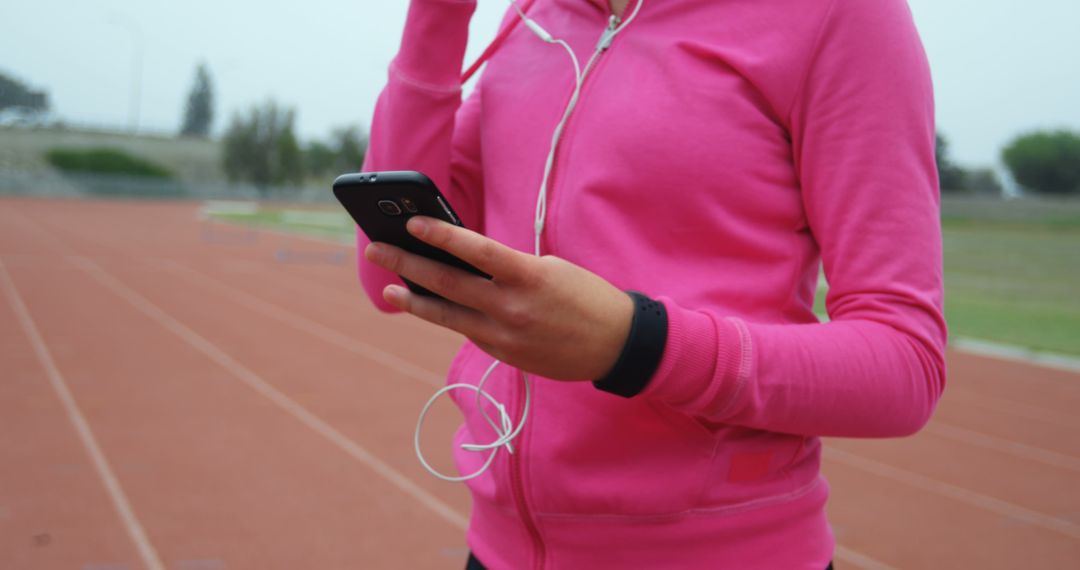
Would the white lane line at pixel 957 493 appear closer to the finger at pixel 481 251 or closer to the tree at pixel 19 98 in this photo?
the finger at pixel 481 251

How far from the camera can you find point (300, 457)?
4.69 meters

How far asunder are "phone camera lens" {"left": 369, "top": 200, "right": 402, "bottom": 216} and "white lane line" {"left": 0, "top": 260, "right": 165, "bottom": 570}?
3.16m

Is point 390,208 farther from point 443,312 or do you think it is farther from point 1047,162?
point 1047,162

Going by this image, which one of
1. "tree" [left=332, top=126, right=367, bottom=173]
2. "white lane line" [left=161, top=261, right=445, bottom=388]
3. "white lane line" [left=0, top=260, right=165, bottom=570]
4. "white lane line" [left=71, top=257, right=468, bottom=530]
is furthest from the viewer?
"tree" [left=332, top=126, right=367, bottom=173]

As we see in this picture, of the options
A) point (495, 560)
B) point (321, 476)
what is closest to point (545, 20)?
point (495, 560)

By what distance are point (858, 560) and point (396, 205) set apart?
12.0 feet

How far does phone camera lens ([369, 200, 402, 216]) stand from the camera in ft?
2.48

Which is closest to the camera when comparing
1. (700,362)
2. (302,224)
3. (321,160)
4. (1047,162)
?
(700,362)

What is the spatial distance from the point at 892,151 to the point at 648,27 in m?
0.34

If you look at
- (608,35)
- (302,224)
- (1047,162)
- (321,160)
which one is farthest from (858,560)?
(321,160)

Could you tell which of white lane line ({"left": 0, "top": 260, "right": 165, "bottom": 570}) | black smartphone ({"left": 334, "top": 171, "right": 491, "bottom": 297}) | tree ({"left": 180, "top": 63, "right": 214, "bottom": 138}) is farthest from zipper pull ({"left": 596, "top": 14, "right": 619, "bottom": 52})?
tree ({"left": 180, "top": 63, "right": 214, "bottom": 138})

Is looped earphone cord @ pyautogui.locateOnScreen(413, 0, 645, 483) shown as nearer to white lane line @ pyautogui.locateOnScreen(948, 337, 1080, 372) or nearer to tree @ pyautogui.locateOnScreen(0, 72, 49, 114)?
white lane line @ pyautogui.locateOnScreen(948, 337, 1080, 372)

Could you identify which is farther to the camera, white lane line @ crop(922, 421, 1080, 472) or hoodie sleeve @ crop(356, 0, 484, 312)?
white lane line @ crop(922, 421, 1080, 472)

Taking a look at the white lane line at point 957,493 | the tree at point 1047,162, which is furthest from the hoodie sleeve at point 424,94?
the tree at point 1047,162
